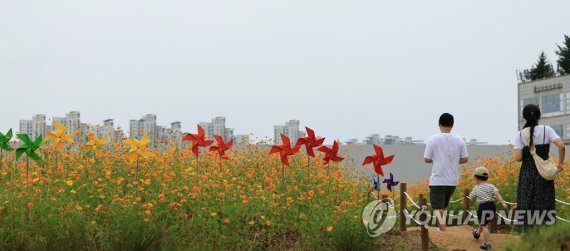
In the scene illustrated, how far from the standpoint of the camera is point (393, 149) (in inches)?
1006

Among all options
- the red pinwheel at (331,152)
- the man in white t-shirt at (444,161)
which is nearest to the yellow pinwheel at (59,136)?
the red pinwheel at (331,152)

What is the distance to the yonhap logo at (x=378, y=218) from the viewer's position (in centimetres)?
938

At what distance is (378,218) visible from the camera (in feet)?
31.6

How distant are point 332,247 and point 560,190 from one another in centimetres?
606

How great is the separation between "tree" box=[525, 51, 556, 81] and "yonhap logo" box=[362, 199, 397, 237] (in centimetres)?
5631

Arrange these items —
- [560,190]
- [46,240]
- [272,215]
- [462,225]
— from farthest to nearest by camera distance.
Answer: [560,190]
[462,225]
[272,215]
[46,240]

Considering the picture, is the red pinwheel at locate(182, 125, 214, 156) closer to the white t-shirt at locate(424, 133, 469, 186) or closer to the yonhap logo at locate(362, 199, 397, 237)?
the yonhap logo at locate(362, 199, 397, 237)

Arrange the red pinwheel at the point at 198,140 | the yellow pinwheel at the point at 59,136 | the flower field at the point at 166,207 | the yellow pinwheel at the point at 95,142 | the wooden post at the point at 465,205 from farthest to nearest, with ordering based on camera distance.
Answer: the wooden post at the point at 465,205 → the yellow pinwheel at the point at 95,142 → the yellow pinwheel at the point at 59,136 → the red pinwheel at the point at 198,140 → the flower field at the point at 166,207

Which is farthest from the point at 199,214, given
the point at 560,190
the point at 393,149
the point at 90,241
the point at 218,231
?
the point at 393,149

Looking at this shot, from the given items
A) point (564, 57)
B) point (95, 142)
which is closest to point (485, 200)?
point (95, 142)

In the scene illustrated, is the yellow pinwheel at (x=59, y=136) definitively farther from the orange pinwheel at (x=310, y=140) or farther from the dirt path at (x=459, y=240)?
the dirt path at (x=459, y=240)

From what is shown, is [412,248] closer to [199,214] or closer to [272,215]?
[272,215]

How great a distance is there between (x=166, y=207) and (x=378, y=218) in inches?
109

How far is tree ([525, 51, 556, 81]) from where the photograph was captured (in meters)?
62.8
